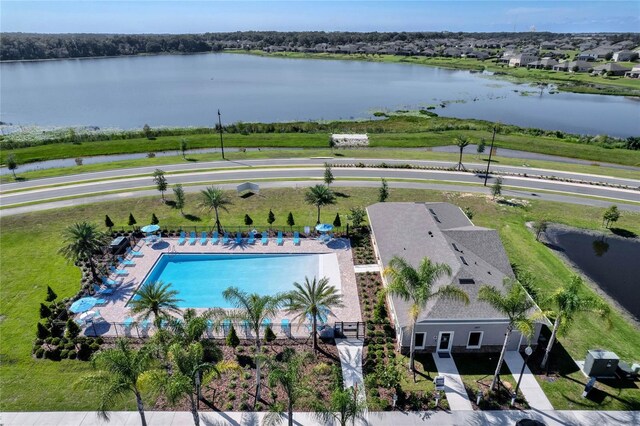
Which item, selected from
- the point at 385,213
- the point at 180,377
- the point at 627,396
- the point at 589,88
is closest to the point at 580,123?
the point at 589,88

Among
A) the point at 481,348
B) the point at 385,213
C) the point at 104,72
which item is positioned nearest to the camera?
the point at 481,348

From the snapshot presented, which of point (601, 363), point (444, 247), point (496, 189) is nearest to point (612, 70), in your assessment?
point (496, 189)

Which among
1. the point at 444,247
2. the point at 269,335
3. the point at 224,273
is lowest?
the point at 224,273

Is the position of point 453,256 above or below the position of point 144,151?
above

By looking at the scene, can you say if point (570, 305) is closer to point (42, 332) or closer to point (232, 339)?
point (232, 339)

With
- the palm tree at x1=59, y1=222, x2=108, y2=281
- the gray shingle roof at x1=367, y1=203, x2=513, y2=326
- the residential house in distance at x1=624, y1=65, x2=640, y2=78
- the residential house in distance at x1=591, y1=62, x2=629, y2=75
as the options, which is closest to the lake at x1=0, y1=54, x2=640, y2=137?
the residential house in distance at x1=624, y1=65, x2=640, y2=78

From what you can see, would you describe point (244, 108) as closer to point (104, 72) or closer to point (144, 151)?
point (144, 151)

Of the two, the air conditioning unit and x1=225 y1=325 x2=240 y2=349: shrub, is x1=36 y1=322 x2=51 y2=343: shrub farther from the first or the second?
the air conditioning unit
